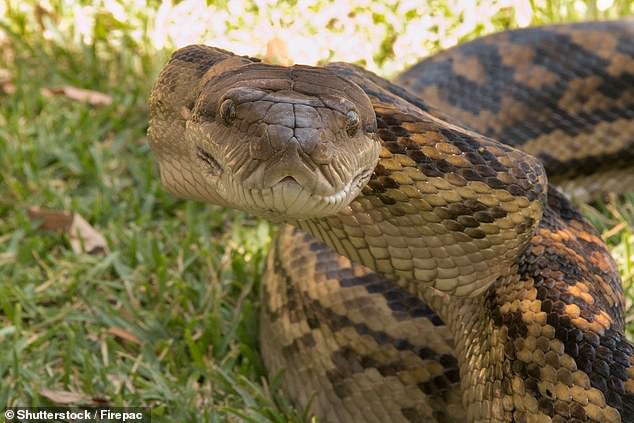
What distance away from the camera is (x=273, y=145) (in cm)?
210

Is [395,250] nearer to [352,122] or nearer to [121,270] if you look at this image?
[352,122]

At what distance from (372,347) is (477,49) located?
2107mm

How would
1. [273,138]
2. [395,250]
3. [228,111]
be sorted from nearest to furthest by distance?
[273,138]
[228,111]
[395,250]

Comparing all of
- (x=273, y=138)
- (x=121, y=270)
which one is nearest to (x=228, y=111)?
(x=273, y=138)

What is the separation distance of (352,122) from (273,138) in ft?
0.87

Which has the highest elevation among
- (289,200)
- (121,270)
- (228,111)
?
(228,111)

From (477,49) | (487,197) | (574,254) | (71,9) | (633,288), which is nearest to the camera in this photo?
(487,197)

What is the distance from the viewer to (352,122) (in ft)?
7.54

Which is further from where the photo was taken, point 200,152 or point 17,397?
point 17,397

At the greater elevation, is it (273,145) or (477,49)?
(273,145)

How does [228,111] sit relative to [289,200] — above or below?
above

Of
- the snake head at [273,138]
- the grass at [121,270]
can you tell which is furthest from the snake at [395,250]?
the grass at [121,270]

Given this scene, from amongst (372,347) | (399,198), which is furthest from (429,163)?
(372,347)

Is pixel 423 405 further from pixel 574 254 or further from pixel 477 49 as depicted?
pixel 477 49
